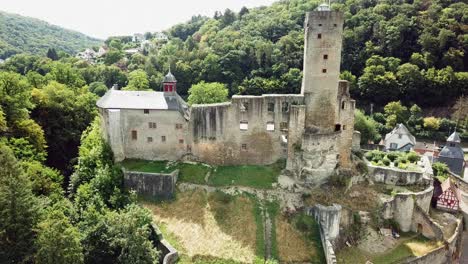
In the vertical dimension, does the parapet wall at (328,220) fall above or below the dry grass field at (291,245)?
above

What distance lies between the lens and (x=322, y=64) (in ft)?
98.7

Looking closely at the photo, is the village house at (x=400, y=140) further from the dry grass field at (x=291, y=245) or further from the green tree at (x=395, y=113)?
the dry grass field at (x=291, y=245)

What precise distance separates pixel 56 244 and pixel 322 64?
22.6 meters

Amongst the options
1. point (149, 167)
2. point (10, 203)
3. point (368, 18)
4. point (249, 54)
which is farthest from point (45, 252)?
point (368, 18)

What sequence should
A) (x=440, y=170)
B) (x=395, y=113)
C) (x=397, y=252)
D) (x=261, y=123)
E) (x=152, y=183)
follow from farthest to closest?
(x=395, y=113), (x=440, y=170), (x=261, y=123), (x=152, y=183), (x=397, y=252)

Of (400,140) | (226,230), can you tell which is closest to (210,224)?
(226,230)

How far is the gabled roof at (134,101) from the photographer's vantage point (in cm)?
3122

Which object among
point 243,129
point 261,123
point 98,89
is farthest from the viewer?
point 98,89

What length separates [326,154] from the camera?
30.1 meters

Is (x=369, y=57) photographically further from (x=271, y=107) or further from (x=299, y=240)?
(x=299, y=240)

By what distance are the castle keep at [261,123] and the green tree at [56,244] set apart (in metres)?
11.2

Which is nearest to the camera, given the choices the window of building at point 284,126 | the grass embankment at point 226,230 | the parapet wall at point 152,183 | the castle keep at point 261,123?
the grass embankment at point 226,230

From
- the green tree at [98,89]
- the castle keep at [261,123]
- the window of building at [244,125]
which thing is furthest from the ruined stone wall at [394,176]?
the green tree at [98,89]

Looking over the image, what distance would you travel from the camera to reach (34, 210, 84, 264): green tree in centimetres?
2044
